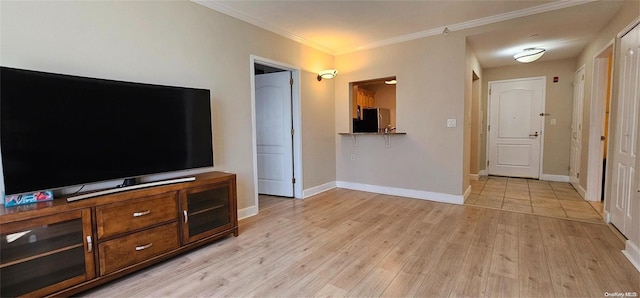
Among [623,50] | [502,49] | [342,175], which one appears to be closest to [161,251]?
[342,175]

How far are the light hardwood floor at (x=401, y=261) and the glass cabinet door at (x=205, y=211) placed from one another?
0.60ft

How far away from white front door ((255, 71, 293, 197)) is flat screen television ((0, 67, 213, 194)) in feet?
5.90

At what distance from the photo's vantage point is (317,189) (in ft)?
15.9

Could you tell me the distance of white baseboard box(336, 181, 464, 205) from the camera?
4139mm

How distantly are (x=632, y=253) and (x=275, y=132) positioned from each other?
413cm

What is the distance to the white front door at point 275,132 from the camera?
445 centimetres

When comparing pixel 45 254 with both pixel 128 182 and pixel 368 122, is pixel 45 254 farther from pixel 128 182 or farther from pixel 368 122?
pixel 368 122

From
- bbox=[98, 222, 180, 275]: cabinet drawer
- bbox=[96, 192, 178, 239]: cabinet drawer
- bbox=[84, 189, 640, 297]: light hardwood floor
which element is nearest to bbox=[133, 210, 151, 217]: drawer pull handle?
bbox=[96, 192, 178, 239]: cabinet drawer

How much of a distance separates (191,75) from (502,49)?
15.2 feet

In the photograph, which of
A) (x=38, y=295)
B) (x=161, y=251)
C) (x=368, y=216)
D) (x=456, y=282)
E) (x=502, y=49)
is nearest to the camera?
(x=38, y=295)

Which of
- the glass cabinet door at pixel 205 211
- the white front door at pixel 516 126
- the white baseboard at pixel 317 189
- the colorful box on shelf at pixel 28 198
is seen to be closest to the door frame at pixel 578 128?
the white front door at pixel 516 126

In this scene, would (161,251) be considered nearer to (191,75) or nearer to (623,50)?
(191,75)

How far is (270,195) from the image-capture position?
188 inches

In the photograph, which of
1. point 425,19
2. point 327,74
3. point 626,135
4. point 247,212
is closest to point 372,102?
point 327,74
